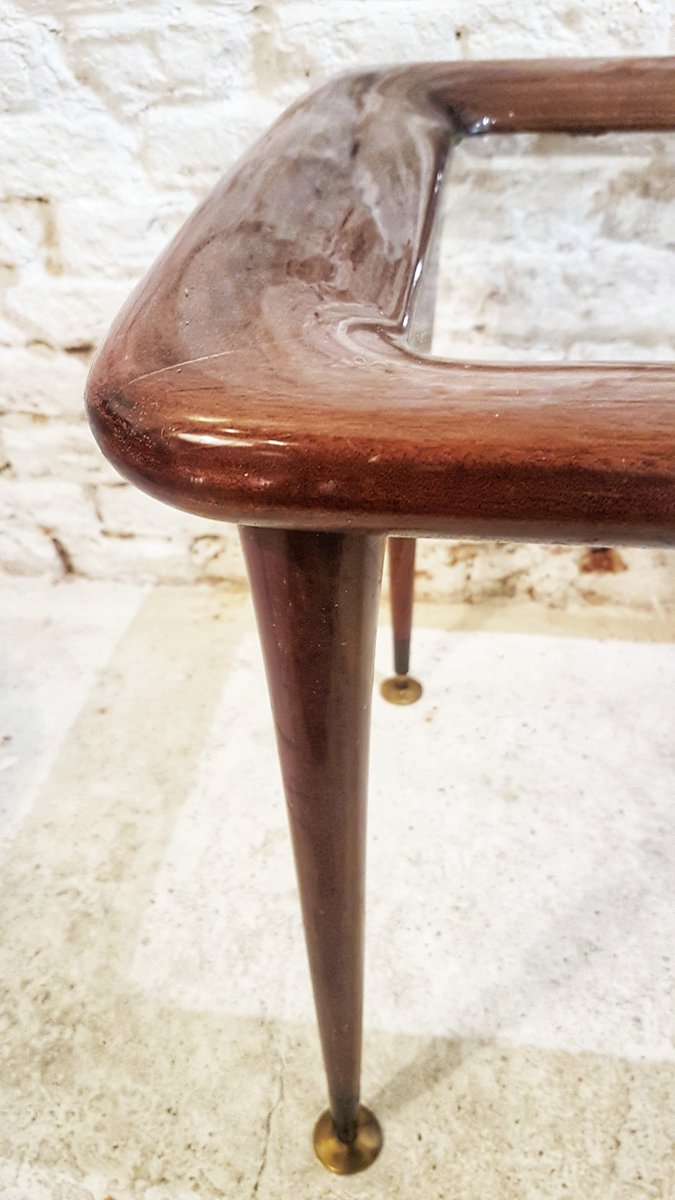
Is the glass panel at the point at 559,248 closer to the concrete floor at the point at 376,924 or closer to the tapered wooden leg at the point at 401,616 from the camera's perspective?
the tapered wooden leg at the point at 401,616

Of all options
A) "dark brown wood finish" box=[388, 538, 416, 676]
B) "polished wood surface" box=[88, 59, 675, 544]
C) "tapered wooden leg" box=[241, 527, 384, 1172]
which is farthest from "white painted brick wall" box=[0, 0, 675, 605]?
"tapered wooden leg" box=[241, 527, 384, 1172]

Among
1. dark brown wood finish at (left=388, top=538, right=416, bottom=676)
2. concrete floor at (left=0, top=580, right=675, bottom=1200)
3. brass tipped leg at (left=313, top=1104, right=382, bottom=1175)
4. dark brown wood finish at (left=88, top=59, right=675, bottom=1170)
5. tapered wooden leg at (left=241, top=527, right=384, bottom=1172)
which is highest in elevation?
dark brown wood finish at (left=88, top=59, right=675, bottom=1170)

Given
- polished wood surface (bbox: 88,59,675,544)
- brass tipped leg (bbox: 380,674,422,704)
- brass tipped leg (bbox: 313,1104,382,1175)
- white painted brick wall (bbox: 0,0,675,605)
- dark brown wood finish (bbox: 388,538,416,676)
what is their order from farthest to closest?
1. brass tipped leg (bbox: 380,674,422,704)
2. dark brown wood finish (bbox: 388,538,416,676)
3. white painted brick wall (bbox: 0,0,675,605)
4. brass tipped leg (bbox: 313,1104,382,1175)
5. polished wood surface (bbox: 88,59,675,544)

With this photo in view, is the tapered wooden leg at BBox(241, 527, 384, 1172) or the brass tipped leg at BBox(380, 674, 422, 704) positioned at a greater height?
the tapered wooden leg at BBox(241, 527, 384, 1172)

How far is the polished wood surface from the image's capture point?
0.30 m

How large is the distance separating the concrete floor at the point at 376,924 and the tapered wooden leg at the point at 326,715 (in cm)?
20

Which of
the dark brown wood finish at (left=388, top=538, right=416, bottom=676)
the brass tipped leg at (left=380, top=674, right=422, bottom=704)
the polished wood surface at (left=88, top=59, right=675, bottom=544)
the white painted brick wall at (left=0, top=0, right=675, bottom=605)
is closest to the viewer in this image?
the polished wood surface at (left=88, top=59, right=675, bottom=544)

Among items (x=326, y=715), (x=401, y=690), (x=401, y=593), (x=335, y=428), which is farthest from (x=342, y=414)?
(x=401, y=690)

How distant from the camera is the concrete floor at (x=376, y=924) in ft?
2.34

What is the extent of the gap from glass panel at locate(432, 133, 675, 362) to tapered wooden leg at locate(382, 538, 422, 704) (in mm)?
251

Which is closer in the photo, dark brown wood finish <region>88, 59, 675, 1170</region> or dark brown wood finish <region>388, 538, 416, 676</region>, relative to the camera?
dark brown wood finish <region>88, 59, 675, 1170</region>

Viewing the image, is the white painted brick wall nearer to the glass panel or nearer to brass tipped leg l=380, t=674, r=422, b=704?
the glass panel

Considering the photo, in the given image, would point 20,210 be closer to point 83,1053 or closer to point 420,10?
point 420,10

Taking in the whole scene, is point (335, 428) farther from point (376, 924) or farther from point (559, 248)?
point (559, 248)
